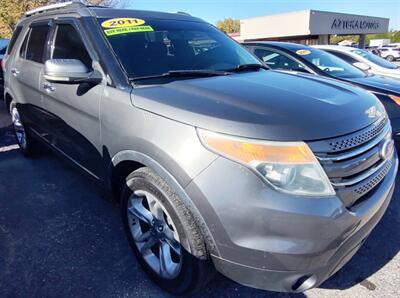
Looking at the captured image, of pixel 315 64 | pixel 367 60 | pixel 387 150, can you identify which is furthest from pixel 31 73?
pixel 367 60

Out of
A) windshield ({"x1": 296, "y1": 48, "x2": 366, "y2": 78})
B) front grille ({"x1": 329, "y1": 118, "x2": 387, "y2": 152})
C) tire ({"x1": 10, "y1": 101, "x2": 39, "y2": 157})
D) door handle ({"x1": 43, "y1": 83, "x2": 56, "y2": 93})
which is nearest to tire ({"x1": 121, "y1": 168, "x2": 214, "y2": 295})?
front grille ({"x1": 329, "y1": 118, "x2": 387, "y2": 152})

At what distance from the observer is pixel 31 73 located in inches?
144

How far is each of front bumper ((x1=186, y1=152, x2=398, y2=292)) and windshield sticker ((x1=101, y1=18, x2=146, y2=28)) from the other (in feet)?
5.27

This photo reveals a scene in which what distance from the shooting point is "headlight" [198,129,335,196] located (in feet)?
5.46

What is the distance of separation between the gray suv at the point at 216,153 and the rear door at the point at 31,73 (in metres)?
0.64

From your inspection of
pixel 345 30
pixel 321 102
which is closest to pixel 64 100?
pixel 321 102

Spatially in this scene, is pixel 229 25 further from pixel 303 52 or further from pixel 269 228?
pixel 269 228

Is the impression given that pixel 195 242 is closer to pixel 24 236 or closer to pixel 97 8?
pixel 24 236

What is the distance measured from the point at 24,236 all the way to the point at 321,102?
2.59 meters

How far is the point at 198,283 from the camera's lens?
79.8 inches

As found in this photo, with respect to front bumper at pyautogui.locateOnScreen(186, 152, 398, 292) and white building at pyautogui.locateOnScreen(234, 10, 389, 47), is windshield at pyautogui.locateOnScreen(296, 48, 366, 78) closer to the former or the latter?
front bumper at pyautogui.locateOnScreen(186, 152, 398, 292)

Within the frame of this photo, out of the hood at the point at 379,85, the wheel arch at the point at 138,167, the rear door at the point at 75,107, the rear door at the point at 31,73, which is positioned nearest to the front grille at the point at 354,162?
the wheel arch at the point at 138,167

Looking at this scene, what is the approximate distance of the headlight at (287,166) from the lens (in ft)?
5.46

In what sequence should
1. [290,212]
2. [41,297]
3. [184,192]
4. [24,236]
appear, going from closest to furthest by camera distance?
1. [290,212]
2. [184,192]
3. [41,297]
4. [24,236]
